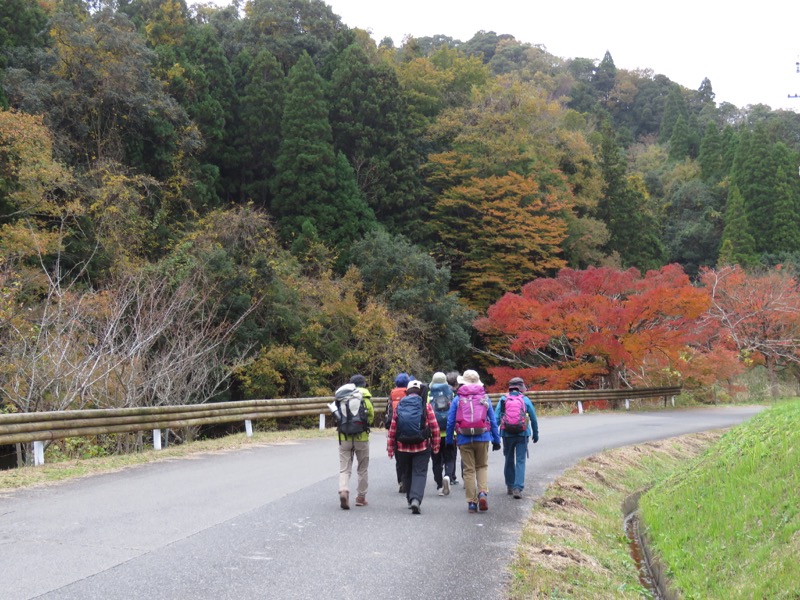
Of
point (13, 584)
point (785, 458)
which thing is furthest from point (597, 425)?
point (13, 584)

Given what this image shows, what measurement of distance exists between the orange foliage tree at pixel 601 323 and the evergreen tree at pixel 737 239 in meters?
18.9

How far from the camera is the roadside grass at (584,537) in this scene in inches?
270

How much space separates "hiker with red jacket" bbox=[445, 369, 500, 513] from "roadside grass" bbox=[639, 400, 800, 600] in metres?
2.43

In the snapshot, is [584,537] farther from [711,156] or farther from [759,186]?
[711,156]

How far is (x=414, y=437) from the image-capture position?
30.4 feet

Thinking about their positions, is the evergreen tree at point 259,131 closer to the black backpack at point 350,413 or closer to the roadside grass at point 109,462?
the roadside grass at point 109,462

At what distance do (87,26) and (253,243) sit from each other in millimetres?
11710

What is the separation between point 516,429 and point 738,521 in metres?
3.07

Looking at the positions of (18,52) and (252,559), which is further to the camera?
(18,52)

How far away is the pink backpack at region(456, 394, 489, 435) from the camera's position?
9.55 m

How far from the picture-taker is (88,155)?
1163 inches

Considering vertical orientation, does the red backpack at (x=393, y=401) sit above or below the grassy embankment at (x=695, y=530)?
above

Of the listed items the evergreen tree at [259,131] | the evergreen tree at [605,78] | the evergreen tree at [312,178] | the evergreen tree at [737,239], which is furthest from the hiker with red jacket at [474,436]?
the evergreen tree at [605,78]

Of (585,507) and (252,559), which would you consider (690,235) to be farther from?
(252,559)
